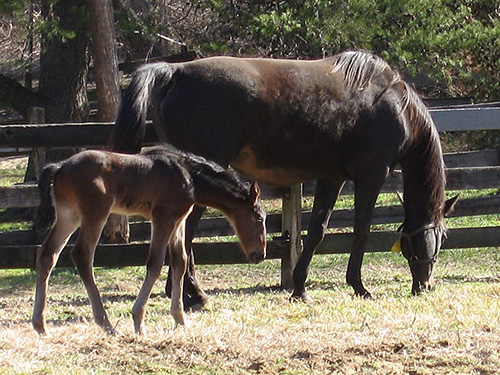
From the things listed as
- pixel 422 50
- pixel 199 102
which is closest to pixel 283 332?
pixel 199 102

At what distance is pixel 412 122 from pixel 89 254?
346 cm

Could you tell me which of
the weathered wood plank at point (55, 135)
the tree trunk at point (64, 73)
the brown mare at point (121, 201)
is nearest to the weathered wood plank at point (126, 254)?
the weathered wood plank at point (55, 135)

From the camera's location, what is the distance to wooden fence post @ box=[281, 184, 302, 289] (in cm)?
838

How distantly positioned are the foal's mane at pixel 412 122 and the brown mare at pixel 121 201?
7.11 feet

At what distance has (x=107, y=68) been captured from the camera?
10.7 m

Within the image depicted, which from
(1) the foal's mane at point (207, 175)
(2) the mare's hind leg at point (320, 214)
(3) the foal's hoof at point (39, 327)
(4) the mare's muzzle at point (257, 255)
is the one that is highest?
(1) the foal's mane at point (207, 175)

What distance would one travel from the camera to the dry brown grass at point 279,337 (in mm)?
4488

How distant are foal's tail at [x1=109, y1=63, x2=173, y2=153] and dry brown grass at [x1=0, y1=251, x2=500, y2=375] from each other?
135 cm

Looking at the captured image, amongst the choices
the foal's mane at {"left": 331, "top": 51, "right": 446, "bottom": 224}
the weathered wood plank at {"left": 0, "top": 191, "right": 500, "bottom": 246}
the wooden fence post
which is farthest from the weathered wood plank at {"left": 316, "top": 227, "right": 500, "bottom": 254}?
the weathered wood plank at {"left": 0, "top": 191, "right": 500, "bottom": 246}

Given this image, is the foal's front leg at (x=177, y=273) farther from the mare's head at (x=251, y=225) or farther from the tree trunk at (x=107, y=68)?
the tree trunk at (x=107, y=68)

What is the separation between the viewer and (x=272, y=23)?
1124 cm

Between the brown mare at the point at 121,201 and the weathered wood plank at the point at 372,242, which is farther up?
the brown mare at the point at 121,201

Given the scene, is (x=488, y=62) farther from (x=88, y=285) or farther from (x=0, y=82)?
(x=88, y=285)

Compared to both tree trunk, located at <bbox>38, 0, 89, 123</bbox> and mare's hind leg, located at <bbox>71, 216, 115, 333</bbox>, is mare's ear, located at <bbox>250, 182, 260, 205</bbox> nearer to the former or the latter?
mare's hind leg, located at <bbox>71, 216, 115, 333</bbox>
